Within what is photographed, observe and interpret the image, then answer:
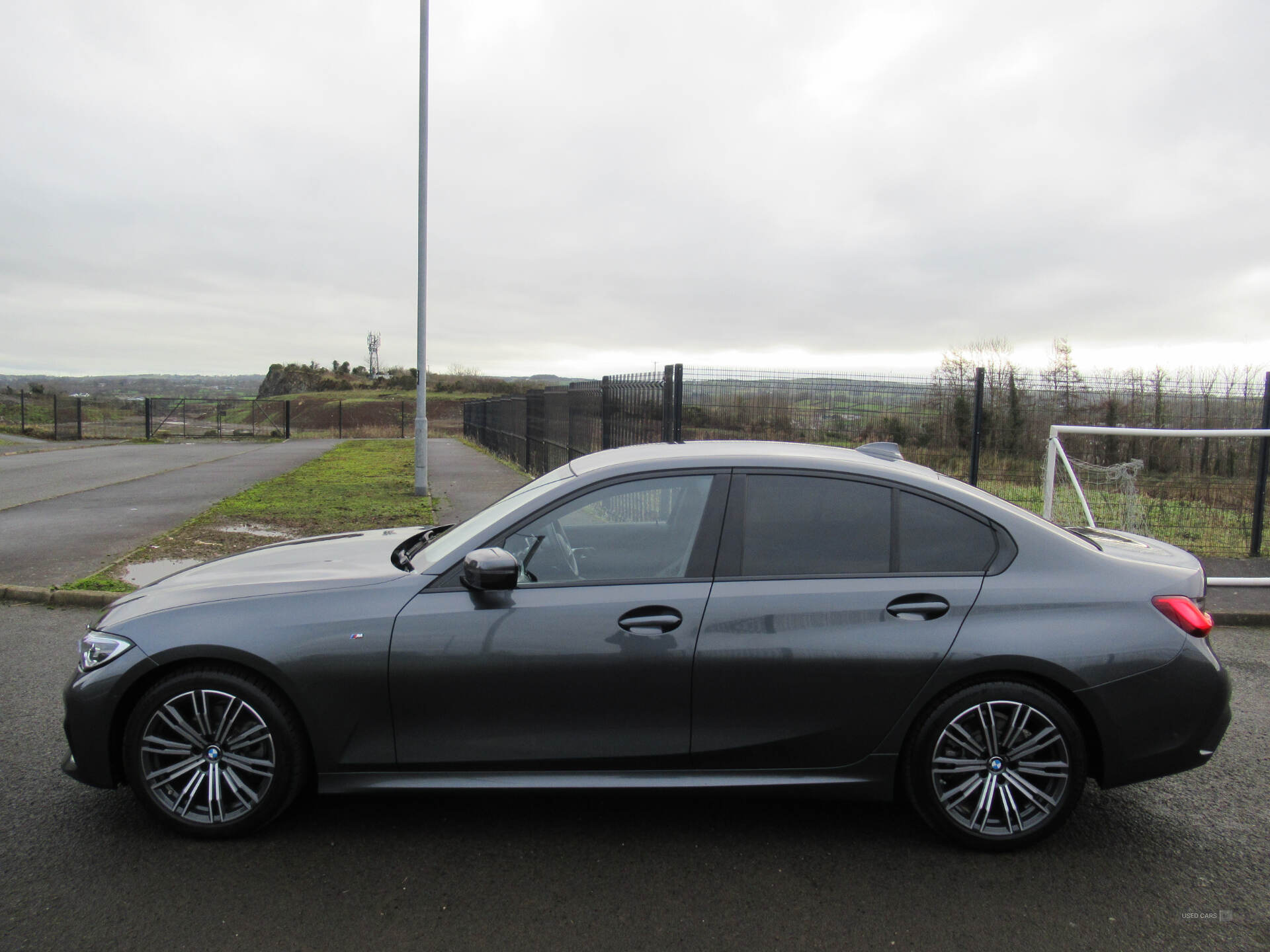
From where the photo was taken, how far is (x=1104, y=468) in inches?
412

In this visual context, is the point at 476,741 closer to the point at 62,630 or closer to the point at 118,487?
the point at 62,630

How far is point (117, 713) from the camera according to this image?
138 inches

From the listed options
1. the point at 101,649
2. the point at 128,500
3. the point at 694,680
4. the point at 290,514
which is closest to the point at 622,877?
the point at 694,680

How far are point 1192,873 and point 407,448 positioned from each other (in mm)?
30245

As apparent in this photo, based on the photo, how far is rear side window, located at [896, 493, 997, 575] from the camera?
3574 millimetres

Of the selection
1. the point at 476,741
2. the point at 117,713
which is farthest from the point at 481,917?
the point at 117,713

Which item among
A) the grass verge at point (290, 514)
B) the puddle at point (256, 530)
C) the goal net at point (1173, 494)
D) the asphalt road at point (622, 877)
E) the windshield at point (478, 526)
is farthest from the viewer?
the puddle at point (256, 530)

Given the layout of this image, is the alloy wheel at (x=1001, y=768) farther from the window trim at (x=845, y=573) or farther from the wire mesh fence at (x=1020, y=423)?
the wire mesh fence at (x=1020, y=423)

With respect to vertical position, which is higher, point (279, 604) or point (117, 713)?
point (279, 604)

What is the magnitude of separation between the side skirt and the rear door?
0.05m

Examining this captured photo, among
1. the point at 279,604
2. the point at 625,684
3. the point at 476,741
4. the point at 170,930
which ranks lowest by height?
the point at 170,930

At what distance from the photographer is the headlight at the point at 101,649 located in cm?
352

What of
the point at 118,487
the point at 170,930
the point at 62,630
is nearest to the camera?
the point at 170,930

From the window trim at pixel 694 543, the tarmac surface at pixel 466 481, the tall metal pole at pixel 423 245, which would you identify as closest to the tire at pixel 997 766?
the window trim at pixel 694 543
